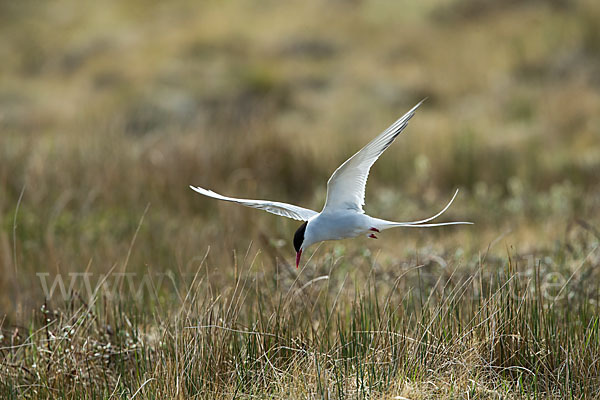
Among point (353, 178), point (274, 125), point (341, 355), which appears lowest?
point (341, 355)

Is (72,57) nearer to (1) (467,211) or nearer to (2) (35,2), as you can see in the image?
(2) (35,2)

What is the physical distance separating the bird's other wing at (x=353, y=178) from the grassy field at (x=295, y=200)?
0.34 metres

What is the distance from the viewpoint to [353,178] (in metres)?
2.44

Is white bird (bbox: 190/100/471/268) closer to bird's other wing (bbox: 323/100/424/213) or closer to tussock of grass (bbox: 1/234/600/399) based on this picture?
bird's other wing (bbox: 323/100/424/213)

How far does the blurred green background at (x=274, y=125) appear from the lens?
5.38m

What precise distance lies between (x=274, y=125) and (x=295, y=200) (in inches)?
49.1

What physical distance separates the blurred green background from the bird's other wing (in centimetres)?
44

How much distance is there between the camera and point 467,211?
6469 mm

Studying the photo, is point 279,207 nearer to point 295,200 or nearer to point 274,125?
point 295,200

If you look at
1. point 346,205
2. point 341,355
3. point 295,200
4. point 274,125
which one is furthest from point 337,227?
point 274,125

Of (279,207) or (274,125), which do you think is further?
(274,125)

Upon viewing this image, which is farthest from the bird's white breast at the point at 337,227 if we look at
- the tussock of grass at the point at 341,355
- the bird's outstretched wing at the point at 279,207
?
the tussock of grass at the point at 341,355

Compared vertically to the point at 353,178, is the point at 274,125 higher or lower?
higher

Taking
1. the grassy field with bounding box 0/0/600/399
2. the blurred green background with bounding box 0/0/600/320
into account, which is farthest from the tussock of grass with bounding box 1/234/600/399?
the blurred green background with bounding box 0/0/600/320
